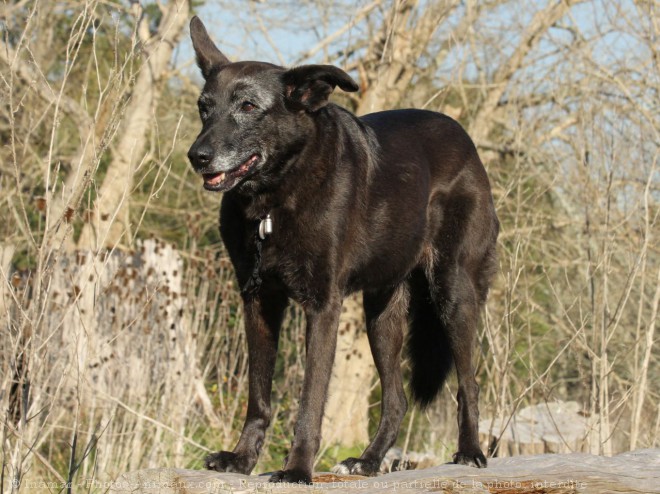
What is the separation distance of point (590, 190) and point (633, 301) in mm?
2625

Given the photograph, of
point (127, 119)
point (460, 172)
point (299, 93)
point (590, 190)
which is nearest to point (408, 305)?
point (460, 172)

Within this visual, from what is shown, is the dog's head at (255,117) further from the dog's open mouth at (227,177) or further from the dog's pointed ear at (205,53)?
the dog's pointed ear at (205,53)

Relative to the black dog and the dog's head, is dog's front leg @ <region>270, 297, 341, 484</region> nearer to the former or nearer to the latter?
the black dog

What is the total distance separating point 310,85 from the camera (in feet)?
13.1

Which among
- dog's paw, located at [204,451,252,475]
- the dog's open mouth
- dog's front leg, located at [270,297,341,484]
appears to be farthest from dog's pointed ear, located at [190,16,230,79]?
dog's paw, located at [204,451,252,475]

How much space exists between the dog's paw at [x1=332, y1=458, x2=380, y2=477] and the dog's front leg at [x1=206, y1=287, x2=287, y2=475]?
1.60 ft

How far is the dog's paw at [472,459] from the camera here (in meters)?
4.19

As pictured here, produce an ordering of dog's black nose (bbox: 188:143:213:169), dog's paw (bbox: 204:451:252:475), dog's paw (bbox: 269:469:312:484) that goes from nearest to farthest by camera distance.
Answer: dog's paw (bbox: 269:469:312:484) → dog's black nose (bbox: 188:143:213:169) → dog's paw (bbox: 204:451:252:475)

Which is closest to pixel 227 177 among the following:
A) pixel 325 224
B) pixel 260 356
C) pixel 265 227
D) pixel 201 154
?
pixel 201 154

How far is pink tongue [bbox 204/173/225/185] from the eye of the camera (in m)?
3.74

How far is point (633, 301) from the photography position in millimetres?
8773

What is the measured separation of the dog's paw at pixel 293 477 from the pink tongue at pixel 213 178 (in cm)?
119

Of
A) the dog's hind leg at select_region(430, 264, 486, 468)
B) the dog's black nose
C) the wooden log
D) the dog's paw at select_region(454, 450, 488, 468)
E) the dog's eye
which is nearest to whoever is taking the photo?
the wooden log

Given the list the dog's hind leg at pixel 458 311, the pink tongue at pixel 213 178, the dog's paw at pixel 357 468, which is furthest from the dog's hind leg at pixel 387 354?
the pink tongue at pixel 213 178
